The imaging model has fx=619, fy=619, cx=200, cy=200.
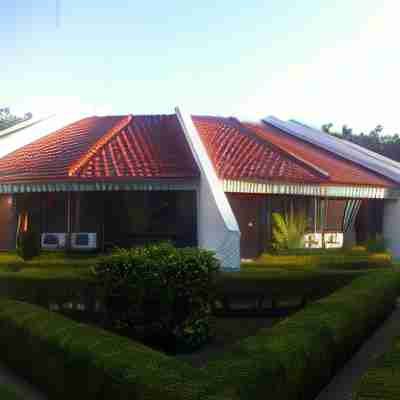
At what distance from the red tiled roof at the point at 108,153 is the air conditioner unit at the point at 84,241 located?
2.71 m

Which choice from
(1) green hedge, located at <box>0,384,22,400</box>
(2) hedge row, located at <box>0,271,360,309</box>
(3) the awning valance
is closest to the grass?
(3) the awning valance

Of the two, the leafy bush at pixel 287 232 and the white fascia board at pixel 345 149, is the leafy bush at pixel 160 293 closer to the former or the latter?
the leafy bush at pixel 287 232

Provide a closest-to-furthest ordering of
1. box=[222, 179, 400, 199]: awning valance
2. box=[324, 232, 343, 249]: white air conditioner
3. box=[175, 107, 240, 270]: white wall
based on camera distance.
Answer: box=[175, 107, 240, 270]: white wall < box=[222, 179, 400, 199]: awning valance < box=[324, 232, 343, 249]: white air conditioner

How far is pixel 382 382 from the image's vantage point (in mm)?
5801

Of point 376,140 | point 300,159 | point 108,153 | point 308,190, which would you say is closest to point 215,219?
point 308,190

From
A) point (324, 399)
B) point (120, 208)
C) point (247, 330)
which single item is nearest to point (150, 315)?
point (247, 330)

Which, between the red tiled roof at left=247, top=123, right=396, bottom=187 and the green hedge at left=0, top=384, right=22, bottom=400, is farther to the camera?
the red tiled roof at left=247, top=123, right=396, bottom=187

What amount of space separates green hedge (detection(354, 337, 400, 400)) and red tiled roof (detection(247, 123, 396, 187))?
1994 centimetres

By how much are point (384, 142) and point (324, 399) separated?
62623 mm

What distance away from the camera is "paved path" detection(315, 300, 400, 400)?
8.23 meters

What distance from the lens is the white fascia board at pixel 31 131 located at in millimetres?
28203

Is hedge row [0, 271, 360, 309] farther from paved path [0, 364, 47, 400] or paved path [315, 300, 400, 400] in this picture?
paved path [0, 364, 47, 400]

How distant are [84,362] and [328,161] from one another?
24998mm

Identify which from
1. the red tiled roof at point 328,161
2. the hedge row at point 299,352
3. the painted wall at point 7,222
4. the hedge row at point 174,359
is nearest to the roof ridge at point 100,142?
the painted wall at point 7,222
